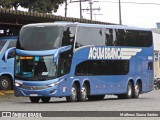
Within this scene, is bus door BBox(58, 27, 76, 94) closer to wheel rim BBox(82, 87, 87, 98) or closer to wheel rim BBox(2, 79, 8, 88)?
wheel rim BBox(82, 87, 87, 98)

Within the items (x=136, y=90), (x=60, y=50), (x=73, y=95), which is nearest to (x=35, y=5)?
(x=136, y=90)

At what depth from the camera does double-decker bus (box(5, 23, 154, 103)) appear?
2686cm

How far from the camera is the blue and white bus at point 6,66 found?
116 feet

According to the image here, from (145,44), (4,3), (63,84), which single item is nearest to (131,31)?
(145,44)

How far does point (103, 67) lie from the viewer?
3003cm

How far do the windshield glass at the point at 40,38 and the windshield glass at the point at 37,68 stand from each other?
0.50 m

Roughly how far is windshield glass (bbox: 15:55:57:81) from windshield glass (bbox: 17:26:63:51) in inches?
19.6

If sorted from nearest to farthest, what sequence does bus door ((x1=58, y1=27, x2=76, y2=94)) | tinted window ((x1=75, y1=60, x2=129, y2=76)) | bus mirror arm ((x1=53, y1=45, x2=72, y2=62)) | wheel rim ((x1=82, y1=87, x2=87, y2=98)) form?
1. bus mirror arm ((x1=53, y1=45, x2=72, y2=62))
2. bus door ((x1=58, y1=27, x2=76, y2=94))
3. tinted window ((x1=75, y1=60, x2=129, y2=76))
4. wheel rim ((x1=82, y1=87, x2=87, y2=98))

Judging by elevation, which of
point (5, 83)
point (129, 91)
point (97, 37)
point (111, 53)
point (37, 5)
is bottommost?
point (129, 91)

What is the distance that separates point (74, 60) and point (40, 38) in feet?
6.45

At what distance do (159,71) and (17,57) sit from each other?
36586mm

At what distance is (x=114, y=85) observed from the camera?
31125 millimetres

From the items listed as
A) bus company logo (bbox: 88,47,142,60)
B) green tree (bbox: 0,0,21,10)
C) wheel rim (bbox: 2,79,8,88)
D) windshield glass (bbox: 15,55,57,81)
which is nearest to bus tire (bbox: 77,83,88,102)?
bus company logo (bbox: 88,47,142,60)

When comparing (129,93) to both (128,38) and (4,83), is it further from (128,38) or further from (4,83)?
(4,83)
